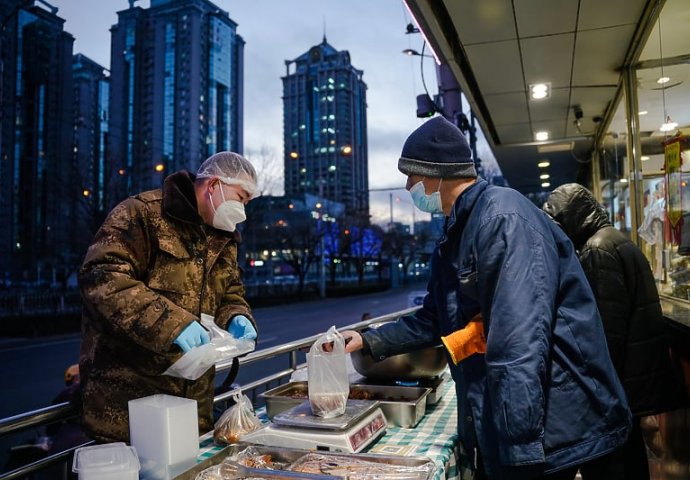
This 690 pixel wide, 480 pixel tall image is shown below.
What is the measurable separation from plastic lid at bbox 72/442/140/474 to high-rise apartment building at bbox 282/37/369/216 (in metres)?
48.1

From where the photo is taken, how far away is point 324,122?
54781mm

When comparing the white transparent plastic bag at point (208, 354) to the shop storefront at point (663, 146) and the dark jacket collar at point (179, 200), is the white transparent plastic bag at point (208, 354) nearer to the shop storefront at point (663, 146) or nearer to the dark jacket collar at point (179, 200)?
the dark jacket collar at point (179, 200)

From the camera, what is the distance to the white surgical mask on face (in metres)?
2.01

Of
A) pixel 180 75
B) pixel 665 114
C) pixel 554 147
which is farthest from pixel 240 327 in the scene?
pixel 180 75

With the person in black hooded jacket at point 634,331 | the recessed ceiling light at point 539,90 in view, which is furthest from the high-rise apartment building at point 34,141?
the person in black hooded jacket at point 634,331

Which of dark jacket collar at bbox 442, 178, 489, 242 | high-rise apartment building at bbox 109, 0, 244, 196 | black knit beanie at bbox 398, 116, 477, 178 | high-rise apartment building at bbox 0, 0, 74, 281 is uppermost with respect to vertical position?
high-rise apartment building at bbox 109, 0, 244, 196

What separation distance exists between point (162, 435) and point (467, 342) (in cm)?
102

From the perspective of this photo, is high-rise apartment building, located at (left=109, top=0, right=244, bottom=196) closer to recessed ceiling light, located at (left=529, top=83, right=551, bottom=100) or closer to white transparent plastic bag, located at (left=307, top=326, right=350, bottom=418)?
recessed ceiling light, located at (left=529, top=83, right=551, bottom=100)

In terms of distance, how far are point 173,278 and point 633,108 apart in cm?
541

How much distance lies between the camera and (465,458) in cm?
200

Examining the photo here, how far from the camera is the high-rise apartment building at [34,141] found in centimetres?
3095

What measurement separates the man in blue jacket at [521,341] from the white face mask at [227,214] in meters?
0.94

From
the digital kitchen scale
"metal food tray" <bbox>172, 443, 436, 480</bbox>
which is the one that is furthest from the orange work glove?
the digital kitchen scale

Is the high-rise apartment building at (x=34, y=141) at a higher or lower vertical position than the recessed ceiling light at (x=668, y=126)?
higher
